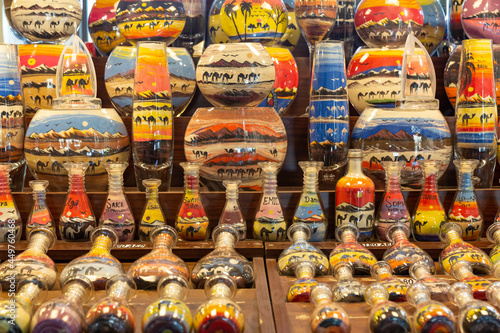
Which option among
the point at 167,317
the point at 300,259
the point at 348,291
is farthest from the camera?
the point at 300,259

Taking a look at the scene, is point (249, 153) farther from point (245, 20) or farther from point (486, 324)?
point (486, 324)

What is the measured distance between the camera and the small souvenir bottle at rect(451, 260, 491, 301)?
945mm

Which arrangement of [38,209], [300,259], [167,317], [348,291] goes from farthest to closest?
1. [38,209]
2. [300,259]
3. [348,291]
4. [167,317]

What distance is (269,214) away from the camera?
1294mm

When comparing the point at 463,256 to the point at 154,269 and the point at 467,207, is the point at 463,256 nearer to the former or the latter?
the point at 467,207

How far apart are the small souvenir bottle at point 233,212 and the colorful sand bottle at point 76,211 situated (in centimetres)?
29

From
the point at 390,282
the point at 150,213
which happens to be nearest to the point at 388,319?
the point at 390,282

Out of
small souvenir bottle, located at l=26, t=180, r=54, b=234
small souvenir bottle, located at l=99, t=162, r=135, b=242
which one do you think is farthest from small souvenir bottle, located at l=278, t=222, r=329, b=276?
small souvenir bottle, located at l=26, t=180, r=54, b=234

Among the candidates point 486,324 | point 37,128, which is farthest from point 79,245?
point 486,324

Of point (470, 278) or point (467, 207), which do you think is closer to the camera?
point (470, 278)

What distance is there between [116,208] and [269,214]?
318 mm

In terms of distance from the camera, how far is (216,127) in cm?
140

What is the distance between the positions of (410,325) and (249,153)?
2.19ft

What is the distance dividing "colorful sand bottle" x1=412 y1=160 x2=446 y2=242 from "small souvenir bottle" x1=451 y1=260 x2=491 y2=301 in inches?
9.9
